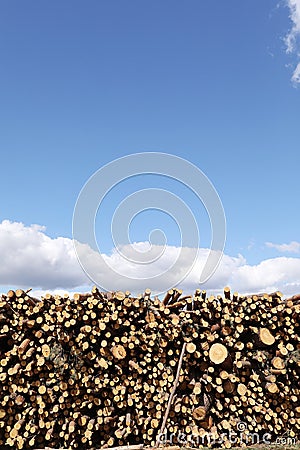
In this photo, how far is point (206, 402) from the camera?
593 cm

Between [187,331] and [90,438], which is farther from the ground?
[187,331]

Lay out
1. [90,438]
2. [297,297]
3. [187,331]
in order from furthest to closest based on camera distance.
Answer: [297,297]
[187,331]
[90,438]

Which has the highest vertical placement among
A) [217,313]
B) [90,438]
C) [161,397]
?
[217,313]

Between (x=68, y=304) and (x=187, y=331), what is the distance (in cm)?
179

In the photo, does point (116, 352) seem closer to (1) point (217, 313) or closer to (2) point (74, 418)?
(2) point (74, 418)

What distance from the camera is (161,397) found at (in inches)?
230

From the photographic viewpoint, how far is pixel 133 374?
19.4ft

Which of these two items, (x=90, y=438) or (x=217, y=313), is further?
(x=217, y=313)

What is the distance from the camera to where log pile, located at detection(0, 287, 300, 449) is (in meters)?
5.81

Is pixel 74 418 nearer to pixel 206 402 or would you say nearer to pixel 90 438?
pixel 90 438

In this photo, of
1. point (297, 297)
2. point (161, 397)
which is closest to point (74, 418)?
point (161, 397)

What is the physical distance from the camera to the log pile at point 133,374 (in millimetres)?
5812

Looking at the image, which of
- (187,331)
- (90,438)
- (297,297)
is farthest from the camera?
(297,297)

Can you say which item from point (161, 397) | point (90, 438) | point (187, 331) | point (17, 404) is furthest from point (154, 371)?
point (17, 404)
